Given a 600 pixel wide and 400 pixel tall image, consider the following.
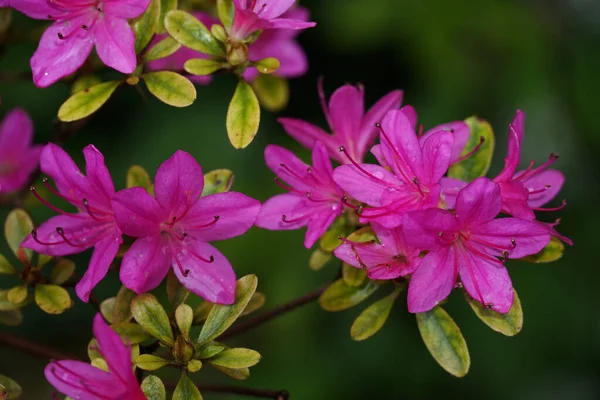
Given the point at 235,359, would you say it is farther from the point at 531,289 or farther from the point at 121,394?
the point at 531,289

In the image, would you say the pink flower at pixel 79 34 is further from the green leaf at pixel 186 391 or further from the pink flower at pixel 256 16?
the green leaf at pixel 186 391

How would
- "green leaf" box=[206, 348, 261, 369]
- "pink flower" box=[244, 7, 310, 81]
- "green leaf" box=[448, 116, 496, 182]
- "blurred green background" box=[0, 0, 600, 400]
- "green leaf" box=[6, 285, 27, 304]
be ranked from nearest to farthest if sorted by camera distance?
"green leaf" box=[206, 348, 261, 369]
"green leaf" box=[6, 285, 27, 304]
"green leaf" box=[448, 116, 496, 182]
"pink flower" box=[244, 7, 310, 81]
"blurred green background" box=[0, 0, 600, 400]

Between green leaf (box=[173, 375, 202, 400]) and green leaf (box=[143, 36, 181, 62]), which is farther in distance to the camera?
green leaf (box=[143, 36, 181, 62])

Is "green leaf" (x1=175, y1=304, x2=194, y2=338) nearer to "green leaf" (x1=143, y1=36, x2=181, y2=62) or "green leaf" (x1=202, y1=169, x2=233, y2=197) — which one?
"green leaf" (x1=202, y1=169, x2=233, y2=197)

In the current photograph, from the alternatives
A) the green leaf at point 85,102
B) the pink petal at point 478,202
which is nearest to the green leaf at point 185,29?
the green leaf at point 85,102

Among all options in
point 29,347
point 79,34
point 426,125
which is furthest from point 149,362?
point 426,125

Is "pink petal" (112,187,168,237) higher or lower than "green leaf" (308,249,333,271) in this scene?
higher

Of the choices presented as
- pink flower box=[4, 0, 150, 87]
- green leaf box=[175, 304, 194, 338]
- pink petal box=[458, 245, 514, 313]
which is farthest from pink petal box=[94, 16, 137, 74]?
pink petal box=[458, 245, 514, 313]
